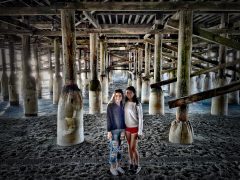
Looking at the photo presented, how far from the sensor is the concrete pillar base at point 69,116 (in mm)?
6098

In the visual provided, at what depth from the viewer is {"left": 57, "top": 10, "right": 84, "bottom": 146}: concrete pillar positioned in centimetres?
611

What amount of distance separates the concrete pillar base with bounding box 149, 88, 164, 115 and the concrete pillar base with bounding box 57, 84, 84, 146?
480 cm

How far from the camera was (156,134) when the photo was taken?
24.6 feet

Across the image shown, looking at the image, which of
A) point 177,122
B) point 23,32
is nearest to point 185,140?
point 177,122

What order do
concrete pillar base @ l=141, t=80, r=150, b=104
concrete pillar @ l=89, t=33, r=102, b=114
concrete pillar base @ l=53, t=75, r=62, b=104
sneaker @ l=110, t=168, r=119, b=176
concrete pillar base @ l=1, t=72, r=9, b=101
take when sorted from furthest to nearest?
concrete pillar base @ l=1, t=72, r=9, b=101 < concrete pillar base @ l=141, t=80, r=150, b=104 < concrete pillar base @ l=53, t=75, r=62, b=104 < concrete pillar @ l=89, t=33, r=102, b=114 < sneaker @ l=110, t=168, r=119, b=176

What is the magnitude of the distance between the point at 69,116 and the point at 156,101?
5.23 m

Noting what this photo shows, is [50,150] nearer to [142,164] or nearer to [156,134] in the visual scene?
[142,164]

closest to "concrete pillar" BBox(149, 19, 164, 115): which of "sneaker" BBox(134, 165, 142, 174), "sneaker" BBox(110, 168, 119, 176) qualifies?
"sneaker" BBox(134, 165, 142, 174)

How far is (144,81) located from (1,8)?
31.6 feet

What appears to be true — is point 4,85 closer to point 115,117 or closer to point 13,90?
point 13,90

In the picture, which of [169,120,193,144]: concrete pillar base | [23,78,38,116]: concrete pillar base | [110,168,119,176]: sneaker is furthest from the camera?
[23,78,38,116]: concrete pillar base

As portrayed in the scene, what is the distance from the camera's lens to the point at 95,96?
34.7ft

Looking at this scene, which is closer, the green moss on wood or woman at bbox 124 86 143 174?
woman at bbox 124 86 143 174

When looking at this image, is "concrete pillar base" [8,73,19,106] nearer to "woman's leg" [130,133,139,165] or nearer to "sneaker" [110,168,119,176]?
"sneaker" [110,168,119,176]
